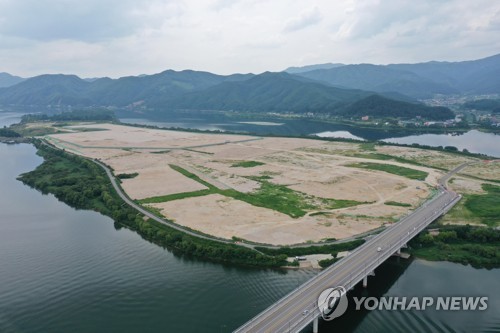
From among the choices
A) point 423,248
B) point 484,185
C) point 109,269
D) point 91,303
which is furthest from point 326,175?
point 91,303

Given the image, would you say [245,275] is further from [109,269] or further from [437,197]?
[437,197]

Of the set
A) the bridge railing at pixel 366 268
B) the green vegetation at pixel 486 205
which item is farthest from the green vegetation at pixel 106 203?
the green vegetation at pixel 486 205

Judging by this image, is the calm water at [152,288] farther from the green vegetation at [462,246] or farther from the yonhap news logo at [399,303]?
the green vegetation at [462,246]

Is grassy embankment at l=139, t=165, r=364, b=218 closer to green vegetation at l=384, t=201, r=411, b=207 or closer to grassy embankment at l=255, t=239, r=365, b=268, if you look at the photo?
green vegetation at l=384, t=201, r=411, b=207

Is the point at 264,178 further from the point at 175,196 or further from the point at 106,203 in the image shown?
the point at 106,203

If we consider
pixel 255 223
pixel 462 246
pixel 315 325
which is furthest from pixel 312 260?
pixel 462 246

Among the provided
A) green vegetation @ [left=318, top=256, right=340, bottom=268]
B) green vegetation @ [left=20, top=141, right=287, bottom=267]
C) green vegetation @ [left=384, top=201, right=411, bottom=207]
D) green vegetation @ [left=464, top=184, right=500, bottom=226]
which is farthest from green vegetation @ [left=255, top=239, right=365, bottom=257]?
green vegetation @ [left=464, top=184, right=500, bottom=226]

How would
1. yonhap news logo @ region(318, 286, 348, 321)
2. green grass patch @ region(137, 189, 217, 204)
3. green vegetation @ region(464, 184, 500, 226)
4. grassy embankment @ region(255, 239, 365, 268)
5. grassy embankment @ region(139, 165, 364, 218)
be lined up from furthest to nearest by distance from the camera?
green grass patch @ region(137, 189, 217, 204)
grassy embankment @ region(139, 165, 364, 218)
green vegetation @ region(464, 184, 500, 226)
grassy embankment @ region(255, 239, 365, 268)
yonhap news logo @ region(318, 286, 348, 321)
